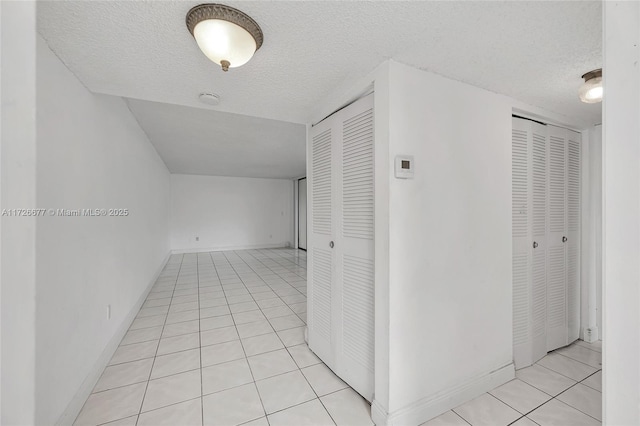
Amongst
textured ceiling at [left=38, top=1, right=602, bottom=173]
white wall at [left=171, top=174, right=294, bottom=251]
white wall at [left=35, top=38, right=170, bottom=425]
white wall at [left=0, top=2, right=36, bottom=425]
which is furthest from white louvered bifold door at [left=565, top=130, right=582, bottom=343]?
white wall at [left=171, top=174, right=294, bottom=251]

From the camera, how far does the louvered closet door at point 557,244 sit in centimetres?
234

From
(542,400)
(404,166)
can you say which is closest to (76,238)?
(404,166)

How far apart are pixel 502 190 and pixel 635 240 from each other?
57.5 inches

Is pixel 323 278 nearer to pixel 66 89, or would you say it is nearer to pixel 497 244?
pixel 497 244

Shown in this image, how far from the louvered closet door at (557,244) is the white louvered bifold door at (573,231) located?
0.09 metres

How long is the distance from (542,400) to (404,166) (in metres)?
1.93

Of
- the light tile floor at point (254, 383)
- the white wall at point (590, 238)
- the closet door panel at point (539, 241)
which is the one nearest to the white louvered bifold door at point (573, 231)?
the white wall at point (590, 238)

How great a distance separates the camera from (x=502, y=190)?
6.23 feet

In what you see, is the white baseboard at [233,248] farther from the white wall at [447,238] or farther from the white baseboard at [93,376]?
the white wall at [447,238]

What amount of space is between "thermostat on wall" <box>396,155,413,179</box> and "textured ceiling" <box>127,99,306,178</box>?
216 centimetres

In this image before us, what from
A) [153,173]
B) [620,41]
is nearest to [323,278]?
[620,41]

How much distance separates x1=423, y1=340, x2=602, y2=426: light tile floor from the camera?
157cm

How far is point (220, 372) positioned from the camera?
79.4 inches

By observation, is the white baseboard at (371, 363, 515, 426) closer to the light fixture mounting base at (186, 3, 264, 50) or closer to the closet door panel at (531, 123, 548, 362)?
the closet door panel at (531, 123, 548, 362)
